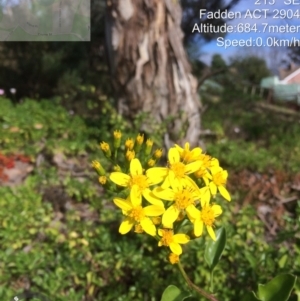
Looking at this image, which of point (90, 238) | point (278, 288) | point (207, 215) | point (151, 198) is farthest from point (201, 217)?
point (90, 238)

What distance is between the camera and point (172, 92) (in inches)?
109

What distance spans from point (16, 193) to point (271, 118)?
247 cm

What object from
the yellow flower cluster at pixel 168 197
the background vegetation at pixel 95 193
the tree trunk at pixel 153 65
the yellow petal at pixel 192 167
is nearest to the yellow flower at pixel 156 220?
the yellow flower cluster at pixel 168 197

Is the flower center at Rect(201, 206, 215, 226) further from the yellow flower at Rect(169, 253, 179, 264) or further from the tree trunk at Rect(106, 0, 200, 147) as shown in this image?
the tree trunk at Rect(106, 0, 200, 147)

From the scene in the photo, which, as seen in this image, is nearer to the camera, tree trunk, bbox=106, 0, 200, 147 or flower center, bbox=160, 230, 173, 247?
flower center, bbox=160, 230, 173, 247

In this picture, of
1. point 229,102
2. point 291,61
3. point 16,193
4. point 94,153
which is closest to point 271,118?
point 229,102

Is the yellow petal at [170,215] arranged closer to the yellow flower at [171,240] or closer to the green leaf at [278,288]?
the yellow flower at [171,240]

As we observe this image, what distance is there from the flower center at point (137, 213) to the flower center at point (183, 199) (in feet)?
0.23

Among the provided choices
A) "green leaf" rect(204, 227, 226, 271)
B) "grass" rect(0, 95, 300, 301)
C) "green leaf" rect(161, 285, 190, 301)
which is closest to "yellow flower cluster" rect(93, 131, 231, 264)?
"green leaf" rect(161, 285, 190, 301)

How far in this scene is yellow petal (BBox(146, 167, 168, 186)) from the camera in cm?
98

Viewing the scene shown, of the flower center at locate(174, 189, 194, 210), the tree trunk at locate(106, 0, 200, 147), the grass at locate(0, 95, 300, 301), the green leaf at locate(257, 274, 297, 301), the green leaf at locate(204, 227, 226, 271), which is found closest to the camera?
the flower center at locate(174, 189, 194, 210)

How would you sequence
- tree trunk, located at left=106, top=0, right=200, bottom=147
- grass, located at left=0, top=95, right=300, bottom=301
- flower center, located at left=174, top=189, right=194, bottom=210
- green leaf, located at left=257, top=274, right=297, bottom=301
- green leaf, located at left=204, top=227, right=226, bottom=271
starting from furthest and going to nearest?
tree trunk, located at left=106, top=0, right=200, bottom=147
grass, located at left=0, top=95, right=300, bottom=301
green leaf, located at left=204, top=227, right=226, bottom=271
green leaf, located at left=257, top=274, right=297, bottom=301
flower center, located at left=174, top=189, right=194, bottom=210

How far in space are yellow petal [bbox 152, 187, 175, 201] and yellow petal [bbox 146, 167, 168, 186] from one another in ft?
0.06

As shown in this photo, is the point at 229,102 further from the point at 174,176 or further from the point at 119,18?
the point at 174,176
